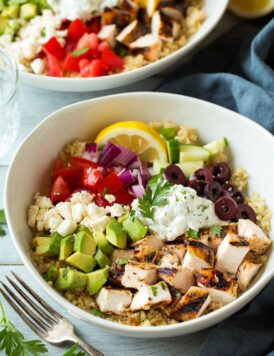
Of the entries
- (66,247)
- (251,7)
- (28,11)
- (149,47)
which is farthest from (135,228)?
(251,7)

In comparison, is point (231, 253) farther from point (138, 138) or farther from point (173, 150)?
point (138, 138)

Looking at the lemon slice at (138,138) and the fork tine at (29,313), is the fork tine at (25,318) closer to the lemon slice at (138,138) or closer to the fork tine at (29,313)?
the fork tine at (29,313)

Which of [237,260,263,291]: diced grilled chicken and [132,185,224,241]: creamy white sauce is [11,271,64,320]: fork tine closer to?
[132,185,224,241]: creamy white sauce

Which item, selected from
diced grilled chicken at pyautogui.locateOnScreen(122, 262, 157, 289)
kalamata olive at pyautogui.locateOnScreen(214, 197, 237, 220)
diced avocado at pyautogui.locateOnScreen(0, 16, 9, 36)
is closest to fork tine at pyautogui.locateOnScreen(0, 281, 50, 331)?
diced grilled chicken at pyautogui.locateOnScreen(122, 262, 157, 289)

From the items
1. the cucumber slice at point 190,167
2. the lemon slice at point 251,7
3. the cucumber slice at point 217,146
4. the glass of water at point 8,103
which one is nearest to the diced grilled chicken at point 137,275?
the cucumber slice at point 190,167

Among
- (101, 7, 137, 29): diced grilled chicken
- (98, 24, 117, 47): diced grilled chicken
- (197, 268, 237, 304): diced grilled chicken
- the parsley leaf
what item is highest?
(101, 7, 137, 29): diced grilled chicken

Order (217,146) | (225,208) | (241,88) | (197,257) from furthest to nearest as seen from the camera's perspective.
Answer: (241,88), (217,146), (225,208), (197,257)
